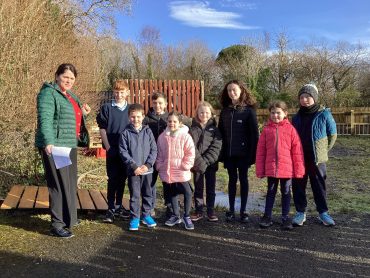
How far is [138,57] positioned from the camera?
3125 cm

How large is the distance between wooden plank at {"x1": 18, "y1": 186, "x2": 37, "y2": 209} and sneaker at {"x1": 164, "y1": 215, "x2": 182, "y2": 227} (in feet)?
5.73

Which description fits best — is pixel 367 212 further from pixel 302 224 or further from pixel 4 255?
pixel 4 255

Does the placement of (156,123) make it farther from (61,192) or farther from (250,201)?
(250,201)

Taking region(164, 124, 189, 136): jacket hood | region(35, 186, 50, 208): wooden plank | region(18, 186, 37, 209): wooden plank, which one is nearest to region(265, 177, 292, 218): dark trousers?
region(164, 124, 189, 136): jacket hood

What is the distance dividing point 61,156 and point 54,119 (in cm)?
42

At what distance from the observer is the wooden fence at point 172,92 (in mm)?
12438

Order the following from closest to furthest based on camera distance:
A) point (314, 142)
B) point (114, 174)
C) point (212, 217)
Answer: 1. point (314, 142)
2. point (114, 174)
3. point (212, 217)

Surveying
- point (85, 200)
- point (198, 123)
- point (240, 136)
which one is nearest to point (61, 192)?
point (85, 200)

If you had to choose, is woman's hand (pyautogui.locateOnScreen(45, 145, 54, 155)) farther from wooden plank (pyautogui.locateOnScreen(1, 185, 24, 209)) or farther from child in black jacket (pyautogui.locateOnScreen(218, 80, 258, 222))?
child in black jacket (pyautogui.locateOnScreen(218, 80, 258, 222))

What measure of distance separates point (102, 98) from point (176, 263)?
967 cm

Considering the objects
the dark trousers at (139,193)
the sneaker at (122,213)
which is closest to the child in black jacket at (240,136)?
the dark trousers at (139,193)

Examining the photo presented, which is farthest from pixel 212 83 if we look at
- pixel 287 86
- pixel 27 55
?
pixel 27 55

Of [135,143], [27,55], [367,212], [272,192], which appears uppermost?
[27,55]

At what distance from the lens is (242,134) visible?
5195mm
